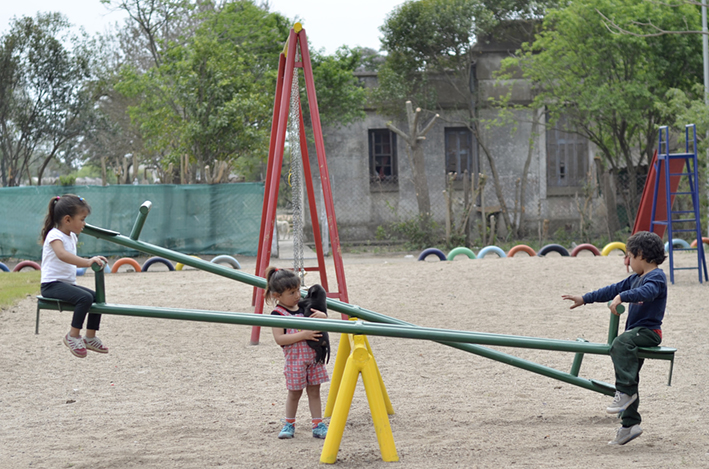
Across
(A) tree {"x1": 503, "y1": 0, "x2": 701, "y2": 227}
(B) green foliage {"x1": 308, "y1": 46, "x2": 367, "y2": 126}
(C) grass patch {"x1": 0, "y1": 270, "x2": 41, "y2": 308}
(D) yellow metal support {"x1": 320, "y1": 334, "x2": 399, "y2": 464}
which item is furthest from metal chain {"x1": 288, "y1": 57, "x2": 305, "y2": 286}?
(B) green foliage {"x1": 308, "y1": 46, "x2": 367, "y2": 126}

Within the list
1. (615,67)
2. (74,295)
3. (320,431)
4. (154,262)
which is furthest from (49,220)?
(615,67)

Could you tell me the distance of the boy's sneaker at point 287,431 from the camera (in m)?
3.74

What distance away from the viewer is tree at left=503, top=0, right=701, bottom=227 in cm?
1483

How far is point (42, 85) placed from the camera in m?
20.7

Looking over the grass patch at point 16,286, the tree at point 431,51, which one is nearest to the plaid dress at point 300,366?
the grass patch at point 16,286

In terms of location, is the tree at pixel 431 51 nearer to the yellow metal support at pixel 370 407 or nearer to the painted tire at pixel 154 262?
the painted tire at pixel 154 262

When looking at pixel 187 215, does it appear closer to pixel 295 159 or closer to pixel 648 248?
pixel 295 159

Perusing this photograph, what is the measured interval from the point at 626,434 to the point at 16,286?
880 centimetres

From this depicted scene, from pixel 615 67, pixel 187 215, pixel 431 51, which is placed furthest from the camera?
pixel 431 51

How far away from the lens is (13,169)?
2181 centimetres

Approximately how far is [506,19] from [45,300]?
1815 cm

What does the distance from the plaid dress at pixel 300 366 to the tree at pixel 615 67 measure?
12959 millimetres

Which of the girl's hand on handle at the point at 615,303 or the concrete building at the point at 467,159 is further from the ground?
the concrete building at the point at 467,159

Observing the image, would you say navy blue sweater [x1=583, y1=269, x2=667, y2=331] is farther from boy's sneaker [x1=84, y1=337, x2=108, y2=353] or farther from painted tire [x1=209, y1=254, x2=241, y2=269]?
painted tire [x1=209, y1=254, x2=241, y2=269]
